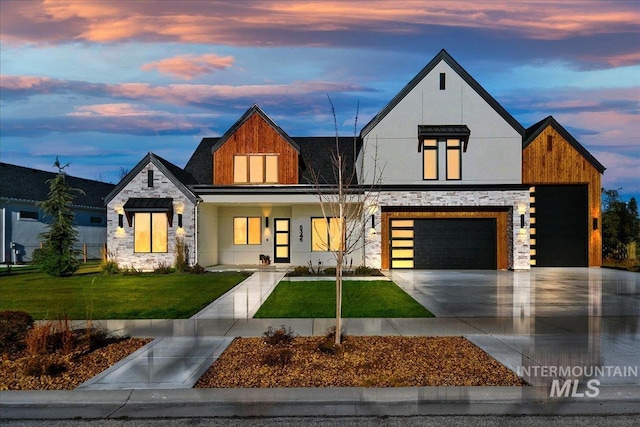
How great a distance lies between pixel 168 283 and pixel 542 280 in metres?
15.0

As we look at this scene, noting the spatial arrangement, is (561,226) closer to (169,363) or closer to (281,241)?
(281,241)

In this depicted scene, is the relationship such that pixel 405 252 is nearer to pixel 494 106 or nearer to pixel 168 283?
pixel 494 106

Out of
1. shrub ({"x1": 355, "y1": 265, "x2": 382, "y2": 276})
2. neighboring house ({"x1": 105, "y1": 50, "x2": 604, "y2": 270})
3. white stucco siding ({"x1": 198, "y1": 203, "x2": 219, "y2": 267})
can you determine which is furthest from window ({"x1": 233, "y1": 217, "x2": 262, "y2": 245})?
shrub ({"x1": 355, "y1": 265, "x2": 382, "y2": 276})

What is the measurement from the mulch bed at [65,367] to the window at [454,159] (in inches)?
747

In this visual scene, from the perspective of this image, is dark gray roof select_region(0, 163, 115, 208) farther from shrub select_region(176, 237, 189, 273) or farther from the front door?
the front door

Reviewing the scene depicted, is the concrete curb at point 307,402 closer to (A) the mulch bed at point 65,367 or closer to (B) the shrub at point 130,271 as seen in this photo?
(A) the mulch bed at point 65,367

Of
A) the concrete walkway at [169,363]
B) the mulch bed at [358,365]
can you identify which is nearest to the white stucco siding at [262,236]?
the concrete walkway at [169,363]

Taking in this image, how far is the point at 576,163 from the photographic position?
2556 cm

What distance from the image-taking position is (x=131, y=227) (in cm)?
2431

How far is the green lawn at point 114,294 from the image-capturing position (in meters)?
12.2

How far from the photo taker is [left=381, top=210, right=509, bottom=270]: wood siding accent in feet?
80.9

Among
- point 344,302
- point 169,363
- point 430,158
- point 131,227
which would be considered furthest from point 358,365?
point 131,227

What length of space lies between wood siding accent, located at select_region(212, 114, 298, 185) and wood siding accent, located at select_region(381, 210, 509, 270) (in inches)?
205

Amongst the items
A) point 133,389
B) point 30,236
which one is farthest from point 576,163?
point 30,236
